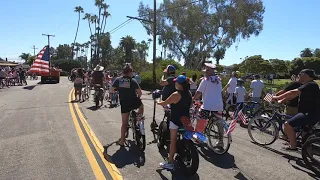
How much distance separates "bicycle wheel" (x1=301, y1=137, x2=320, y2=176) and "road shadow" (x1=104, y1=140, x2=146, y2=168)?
10.1 ft

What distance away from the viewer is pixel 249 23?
1588 inches

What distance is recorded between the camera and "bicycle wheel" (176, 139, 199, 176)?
545 cm

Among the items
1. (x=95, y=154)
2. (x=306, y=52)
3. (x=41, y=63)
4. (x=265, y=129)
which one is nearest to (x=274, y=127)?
(x=265, y=129)

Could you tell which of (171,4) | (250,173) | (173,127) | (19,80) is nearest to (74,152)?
(173,127)

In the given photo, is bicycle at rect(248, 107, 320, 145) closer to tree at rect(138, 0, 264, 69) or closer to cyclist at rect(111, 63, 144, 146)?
cyclist at rect(111, 63, 144, 146)

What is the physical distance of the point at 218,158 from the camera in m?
6.81

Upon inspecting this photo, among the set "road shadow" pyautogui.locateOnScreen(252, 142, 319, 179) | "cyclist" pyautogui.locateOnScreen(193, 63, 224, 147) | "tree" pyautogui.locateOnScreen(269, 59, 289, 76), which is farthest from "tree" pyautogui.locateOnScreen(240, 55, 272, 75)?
"cyclist" pyautogui.locateOnScreen(193, 63, 224, 147)

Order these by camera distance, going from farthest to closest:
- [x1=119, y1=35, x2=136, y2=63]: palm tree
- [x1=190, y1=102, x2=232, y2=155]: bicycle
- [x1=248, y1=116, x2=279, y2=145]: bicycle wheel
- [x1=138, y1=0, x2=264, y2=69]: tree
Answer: [x1=119, y1=35, x2=136, y2=63]: palm tree → [x1=138, y1=0, x2=264, y2=69]: tree → [x1=248, y1=116, x2=279, y2=145]: bicycle wheel → [x1=190, y1=102, x2=232, y2=155]: bicycle

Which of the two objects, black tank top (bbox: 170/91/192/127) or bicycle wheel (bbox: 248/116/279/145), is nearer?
black tank top (bbox: 170/91/192/127)

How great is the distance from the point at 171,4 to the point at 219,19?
20.1ft

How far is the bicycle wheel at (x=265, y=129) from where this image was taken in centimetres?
781

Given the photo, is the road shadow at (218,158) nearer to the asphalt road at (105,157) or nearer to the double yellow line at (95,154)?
the asphalt road at (105,157)

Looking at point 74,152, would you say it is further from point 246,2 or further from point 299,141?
point 246,2

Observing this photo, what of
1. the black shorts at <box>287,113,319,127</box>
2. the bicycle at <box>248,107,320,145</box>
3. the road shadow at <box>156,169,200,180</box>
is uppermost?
the black shorts at <box>287,113,319,127</box>
